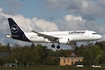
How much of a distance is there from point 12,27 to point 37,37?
12208 millimetres

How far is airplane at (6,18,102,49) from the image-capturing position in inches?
3969

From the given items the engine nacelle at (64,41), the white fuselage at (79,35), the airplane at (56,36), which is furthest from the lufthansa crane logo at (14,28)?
the engine nacelle at (64,41)

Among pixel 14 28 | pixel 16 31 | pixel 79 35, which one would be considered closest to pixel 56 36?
pixel 79 35

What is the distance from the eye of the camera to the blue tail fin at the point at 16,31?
11020 cm

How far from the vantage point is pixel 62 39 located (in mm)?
104375

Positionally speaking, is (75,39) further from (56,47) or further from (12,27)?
(12,27)

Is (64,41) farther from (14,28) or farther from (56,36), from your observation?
(14,28)

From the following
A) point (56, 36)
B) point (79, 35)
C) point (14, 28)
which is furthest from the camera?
point (14, 28)

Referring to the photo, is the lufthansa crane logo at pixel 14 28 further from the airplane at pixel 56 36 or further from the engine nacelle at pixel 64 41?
the engine nacelle at pixel 64 41

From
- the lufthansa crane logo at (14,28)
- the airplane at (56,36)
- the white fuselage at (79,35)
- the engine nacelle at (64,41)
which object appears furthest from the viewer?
the lufthansa crane logo at (14,28)

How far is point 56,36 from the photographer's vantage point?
347 ft

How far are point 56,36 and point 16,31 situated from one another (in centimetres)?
1382

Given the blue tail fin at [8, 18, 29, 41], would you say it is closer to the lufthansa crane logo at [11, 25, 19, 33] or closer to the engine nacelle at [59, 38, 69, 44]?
the lufthansa crane logo at [11, 25, 19, 33]

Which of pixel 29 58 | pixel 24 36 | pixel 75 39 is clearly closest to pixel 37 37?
pixel 24 36
